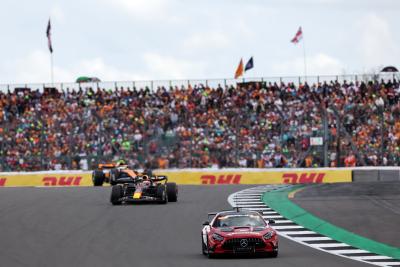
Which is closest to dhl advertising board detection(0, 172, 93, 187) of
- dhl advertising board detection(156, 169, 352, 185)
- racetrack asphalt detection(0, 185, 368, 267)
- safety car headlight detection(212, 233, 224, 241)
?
dhl advertising board detection(156, 169, 352, 185)

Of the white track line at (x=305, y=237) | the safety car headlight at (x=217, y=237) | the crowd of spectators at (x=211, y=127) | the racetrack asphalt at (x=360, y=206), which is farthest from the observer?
the crowd of spectators at (x=211, y=127)

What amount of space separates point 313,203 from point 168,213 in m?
4.96

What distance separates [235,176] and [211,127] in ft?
11.7

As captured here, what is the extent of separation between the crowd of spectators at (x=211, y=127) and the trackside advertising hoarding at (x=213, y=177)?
601 millimetres

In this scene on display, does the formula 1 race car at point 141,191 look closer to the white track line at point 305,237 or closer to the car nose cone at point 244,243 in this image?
the white track line at point 305,237

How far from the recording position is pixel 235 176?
42.2 metres

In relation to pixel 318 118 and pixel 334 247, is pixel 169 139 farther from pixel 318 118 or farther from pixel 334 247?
pixel 334 247

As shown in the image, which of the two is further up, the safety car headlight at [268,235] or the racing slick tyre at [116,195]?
the safety car headlight at [268,235]

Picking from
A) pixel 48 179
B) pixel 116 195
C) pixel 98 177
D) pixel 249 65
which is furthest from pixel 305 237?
pixel 249 65

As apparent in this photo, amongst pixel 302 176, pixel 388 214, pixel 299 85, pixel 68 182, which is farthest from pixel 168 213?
pixel 299 85

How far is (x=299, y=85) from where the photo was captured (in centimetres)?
4819

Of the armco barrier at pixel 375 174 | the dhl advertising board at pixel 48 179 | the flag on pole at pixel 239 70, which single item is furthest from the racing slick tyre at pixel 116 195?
the flag on pole at pixel 239 70

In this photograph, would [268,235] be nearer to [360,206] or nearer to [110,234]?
[110,234]

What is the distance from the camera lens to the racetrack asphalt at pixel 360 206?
69.5 ft
